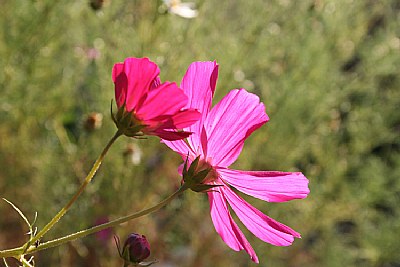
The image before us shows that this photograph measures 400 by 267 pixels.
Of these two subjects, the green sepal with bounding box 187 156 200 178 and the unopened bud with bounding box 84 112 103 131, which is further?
the unopened bud with bounding box 84 112 103 131

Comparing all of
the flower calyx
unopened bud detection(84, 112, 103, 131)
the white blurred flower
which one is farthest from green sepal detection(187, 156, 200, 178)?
the white blurred flower

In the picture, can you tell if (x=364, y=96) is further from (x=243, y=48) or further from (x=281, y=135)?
(x=243, y=48)

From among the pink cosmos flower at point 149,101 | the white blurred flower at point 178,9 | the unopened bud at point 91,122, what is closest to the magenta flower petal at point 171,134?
the pink cosmos flower at point 149,101

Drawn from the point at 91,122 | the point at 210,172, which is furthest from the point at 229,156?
the point at 91,122

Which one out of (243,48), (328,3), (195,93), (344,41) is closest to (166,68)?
(243,48)

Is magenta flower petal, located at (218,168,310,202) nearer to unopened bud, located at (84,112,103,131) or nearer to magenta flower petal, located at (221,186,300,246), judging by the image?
magenta flower petal, located at (221,186,300,246)

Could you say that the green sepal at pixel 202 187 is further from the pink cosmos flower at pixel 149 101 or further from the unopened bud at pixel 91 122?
the unopened bud at pixel 91 122
